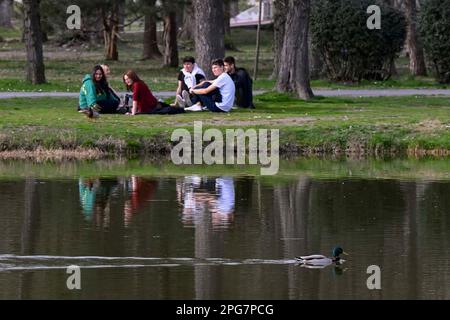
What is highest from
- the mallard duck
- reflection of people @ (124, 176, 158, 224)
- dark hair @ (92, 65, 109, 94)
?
dark hair @ (92, 65, 109, 94)

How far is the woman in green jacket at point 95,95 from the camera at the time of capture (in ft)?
91.4

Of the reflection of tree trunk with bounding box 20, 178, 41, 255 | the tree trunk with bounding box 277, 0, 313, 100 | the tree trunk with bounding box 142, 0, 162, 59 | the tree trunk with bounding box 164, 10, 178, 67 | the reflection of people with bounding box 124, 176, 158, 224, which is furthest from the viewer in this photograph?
the tree trunk with bounding box 142, 0, 162, 59

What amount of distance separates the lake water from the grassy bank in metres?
1.02

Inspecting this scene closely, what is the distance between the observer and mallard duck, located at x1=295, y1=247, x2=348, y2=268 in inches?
594

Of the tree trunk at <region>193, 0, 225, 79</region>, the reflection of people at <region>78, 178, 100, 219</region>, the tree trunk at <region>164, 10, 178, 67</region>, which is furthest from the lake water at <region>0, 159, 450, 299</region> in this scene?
the tree trunk at <region>164, 10, 178, 67</region>

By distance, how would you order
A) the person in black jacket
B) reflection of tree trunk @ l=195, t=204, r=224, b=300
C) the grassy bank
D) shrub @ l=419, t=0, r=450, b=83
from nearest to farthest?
reflection of tree trunk @ l=195, t=204, r=224, b=300 < the grassy bank < the person in black jacket < shrub @ l=419, t=0, r=450, b=83

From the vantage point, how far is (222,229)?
1752 centimetres

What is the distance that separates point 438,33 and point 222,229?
77.5 feet

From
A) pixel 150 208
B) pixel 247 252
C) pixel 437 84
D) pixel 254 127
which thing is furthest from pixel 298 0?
pixel 247 252

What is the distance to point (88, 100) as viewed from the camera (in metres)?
28.1

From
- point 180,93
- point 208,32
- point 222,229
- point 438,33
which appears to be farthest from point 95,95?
point 438,33

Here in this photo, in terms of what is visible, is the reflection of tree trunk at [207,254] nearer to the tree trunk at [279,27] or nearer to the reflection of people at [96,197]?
the reflection of people at [96,197]

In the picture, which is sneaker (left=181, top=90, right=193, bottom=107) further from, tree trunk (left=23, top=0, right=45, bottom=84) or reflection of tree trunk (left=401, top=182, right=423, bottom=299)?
tree trunk (left=23, top=0, right=45, bottom=84)

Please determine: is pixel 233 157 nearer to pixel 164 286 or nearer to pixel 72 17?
pixel 164 286
